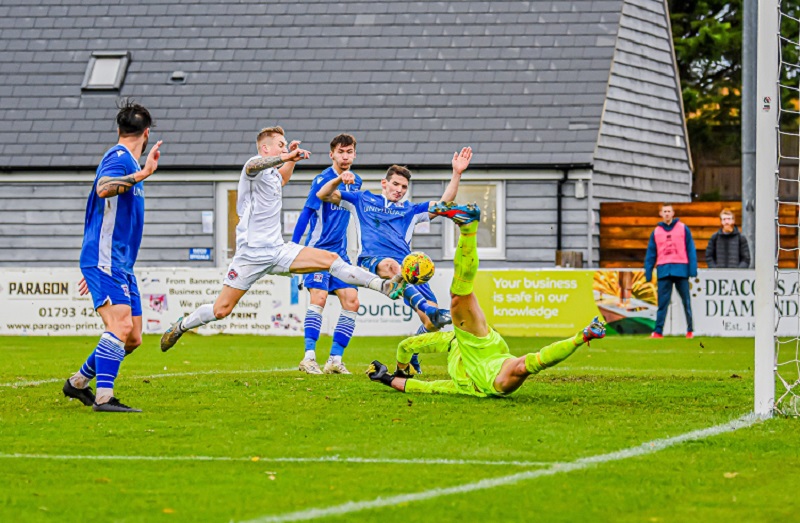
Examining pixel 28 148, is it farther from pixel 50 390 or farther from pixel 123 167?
pixel 123 167

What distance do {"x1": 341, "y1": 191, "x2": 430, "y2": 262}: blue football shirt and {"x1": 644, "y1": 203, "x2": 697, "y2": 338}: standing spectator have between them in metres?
9.64

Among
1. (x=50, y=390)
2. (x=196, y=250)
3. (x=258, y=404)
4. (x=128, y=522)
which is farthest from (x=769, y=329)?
(x=196, y=250)

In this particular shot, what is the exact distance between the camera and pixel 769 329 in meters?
9.25

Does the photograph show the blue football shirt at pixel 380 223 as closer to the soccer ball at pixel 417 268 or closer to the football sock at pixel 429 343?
the football sock at pixel 429 343

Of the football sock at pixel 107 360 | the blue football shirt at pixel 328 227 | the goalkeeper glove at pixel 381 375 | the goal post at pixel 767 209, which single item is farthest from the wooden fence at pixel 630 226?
the football sock at pixel 107 360

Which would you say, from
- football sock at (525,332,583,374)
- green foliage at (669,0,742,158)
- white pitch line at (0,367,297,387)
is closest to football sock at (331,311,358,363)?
white pitch line at (0,367,297,387)

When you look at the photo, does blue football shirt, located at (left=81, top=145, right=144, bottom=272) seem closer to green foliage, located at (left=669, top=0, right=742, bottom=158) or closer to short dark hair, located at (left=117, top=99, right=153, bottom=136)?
short dark hair, located at (left=117, top=99, right=153, bottom=136)

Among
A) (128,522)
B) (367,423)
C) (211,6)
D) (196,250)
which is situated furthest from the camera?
(211,6)

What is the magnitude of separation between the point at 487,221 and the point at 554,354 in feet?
63.5

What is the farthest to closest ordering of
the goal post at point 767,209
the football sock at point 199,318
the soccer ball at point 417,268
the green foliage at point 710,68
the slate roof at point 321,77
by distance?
the green foliage at point 710,68, the slate roof at point 321,77, the football sock at point 199,318, the soccer ball at point 417,268, the goal post at point 767,209

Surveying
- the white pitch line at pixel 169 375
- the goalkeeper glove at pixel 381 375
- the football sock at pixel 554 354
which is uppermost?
the football sock at pixel 554 354

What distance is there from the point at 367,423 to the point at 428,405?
111cm

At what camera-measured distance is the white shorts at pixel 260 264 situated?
36.9 ft

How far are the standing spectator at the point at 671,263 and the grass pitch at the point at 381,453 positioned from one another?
8.60 meters
